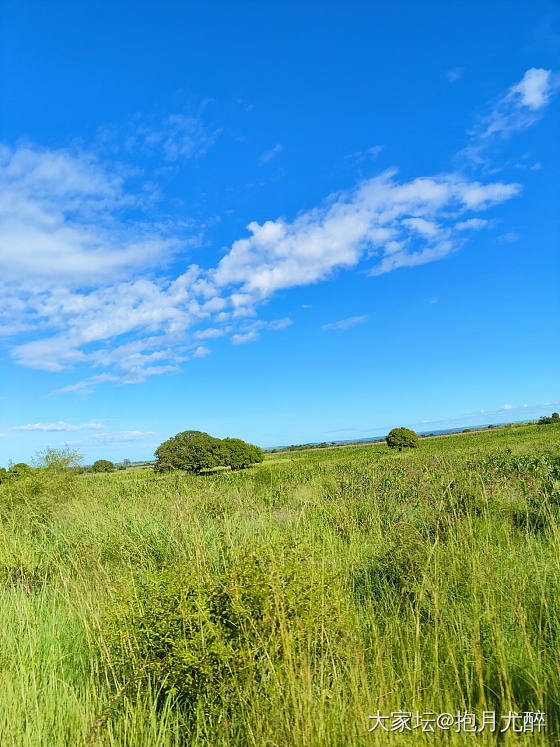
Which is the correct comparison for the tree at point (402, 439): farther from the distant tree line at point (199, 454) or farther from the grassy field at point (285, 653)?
the grassy field at point (285, 653)

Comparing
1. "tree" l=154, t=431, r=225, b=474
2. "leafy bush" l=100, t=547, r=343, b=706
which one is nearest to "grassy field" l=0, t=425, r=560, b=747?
"leafy bush" l=100, t=547, r=343, b=706

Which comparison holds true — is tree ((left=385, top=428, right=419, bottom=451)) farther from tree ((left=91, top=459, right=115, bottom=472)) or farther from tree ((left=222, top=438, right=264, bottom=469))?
tree ((left=91, top=459, right=115, bottom=472))

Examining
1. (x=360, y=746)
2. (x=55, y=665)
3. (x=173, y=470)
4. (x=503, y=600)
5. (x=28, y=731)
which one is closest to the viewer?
(x=360, y=746)

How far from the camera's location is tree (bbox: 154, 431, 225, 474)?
5538 cm

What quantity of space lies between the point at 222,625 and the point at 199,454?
178ft

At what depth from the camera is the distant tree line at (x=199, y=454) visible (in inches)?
2188

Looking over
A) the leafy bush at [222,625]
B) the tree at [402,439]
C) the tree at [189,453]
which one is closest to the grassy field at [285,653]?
the leafy bush at [222,625]

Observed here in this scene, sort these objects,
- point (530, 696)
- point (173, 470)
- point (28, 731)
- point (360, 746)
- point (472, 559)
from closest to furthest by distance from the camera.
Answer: point (360, 746) → point (28, 731) → point (530, 696) → point (472, 559) → point (173, 470)

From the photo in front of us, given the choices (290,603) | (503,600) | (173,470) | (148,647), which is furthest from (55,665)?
(173,470)

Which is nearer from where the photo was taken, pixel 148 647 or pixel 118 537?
pixel 148 647

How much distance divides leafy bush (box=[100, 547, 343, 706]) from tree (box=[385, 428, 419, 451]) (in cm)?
5472

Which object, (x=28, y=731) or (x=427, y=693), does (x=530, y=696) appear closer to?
(x=427, y=693)

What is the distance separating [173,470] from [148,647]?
53462 mm

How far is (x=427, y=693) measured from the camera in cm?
288
